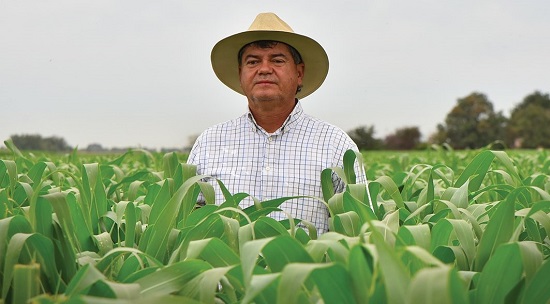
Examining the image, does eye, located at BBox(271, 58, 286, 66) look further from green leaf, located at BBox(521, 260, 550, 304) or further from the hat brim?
green leaf, located at BBox(521, 260, 550, 304)

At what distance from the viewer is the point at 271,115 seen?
318 centimetres

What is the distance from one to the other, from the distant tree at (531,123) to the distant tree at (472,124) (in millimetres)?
1251

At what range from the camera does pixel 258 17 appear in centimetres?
331

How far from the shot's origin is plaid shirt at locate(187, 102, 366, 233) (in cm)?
305

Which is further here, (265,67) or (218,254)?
(265,67)

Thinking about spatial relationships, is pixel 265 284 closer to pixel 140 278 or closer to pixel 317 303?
pixel 317 303

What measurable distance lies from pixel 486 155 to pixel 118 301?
6.31 ft

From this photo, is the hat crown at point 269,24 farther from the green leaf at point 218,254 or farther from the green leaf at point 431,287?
the green leaf at point 431,287

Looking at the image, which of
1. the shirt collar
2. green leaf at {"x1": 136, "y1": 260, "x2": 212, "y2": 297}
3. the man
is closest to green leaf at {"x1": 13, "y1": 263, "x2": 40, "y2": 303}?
green leaf at {"x1": 136, "y1": 260, "x2": 212, "y2": 297}

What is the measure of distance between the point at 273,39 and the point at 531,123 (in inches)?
2378

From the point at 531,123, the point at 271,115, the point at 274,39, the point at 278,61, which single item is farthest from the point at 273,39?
the point at 531,123

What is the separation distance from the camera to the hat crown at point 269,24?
3.19 metres

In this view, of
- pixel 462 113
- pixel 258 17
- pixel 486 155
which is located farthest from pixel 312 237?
pixel 462 113

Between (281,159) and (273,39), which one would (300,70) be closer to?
(273,39)
